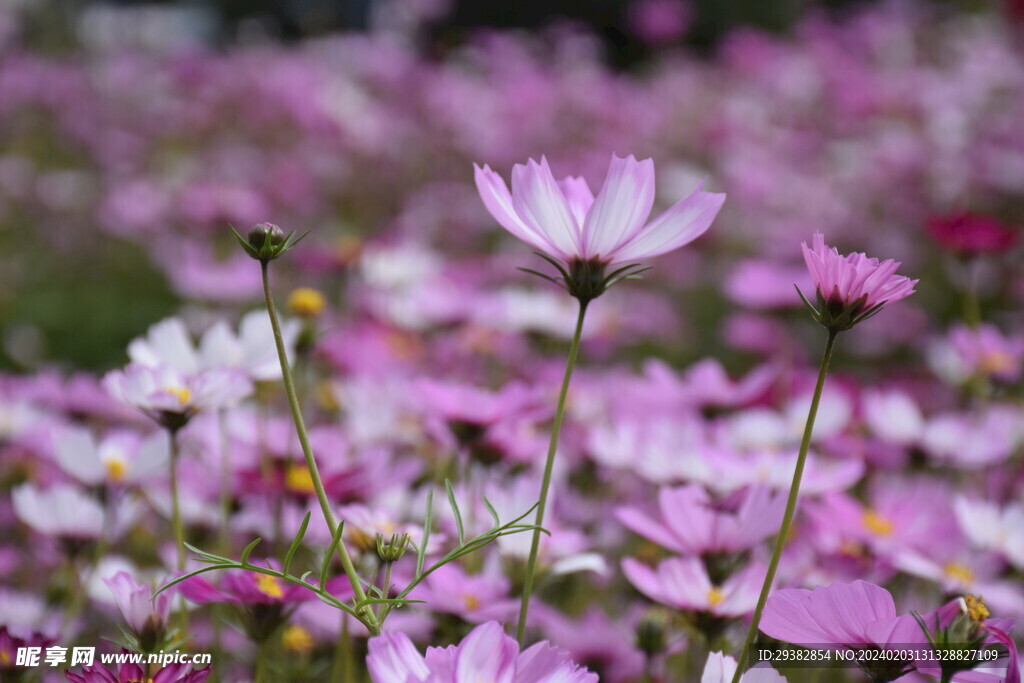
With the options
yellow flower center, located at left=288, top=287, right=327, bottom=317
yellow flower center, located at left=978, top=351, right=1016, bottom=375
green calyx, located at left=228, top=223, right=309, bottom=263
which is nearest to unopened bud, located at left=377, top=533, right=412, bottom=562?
green calyx, located at left=228, top=223, right=309, bottom=263

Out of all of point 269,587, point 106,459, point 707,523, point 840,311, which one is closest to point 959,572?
point 707,523

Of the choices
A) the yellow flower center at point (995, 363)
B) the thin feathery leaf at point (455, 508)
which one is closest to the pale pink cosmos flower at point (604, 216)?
the thin feathery leaf at point (455, 508)

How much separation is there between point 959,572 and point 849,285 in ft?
1.01

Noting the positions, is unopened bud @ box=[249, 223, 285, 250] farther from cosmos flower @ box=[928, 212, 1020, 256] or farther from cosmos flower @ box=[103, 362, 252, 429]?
cosmos flower @ box=[928, 212, 1020, 256]

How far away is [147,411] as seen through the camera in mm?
494

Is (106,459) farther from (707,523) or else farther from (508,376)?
(508,376)

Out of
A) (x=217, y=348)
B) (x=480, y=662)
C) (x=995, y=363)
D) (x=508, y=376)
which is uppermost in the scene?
(x=508, y=376)

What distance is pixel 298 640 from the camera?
61cm

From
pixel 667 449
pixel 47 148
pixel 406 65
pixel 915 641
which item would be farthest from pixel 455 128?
pixel 915 641

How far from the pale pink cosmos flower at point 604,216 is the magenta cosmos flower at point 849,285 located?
46 millimetres

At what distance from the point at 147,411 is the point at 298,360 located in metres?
0.22

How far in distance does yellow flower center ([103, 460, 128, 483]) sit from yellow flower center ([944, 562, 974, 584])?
0.48 m

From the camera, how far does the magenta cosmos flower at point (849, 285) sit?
1.30ft

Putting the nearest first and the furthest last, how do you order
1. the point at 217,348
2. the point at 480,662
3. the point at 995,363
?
the point at 480,662
the point at 217,348
the point at 995,363
